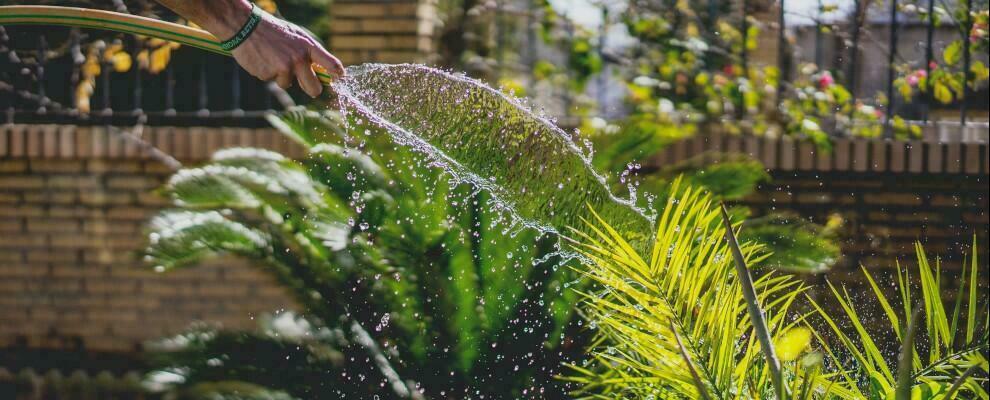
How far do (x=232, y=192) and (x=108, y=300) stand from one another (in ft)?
4.84

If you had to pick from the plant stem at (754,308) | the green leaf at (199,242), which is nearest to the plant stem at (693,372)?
the plant stem at (754,308)

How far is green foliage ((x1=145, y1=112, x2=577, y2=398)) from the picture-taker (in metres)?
3.76

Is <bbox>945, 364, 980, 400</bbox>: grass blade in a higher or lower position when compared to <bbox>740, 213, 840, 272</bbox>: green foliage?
higher

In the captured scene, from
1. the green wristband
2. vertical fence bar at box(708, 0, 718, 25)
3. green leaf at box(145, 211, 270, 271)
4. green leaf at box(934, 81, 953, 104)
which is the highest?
the green wristband

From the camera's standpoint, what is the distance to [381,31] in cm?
540

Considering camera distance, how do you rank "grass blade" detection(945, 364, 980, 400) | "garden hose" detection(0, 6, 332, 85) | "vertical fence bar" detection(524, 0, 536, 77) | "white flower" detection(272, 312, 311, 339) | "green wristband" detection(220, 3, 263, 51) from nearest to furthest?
"grass blade" detection(945, 364, 980, 400) < "green wristband" detection(220, 3, 263, 51) < "garden hose" detection(0, 6, 332, 85) < "white flower" detection(272, 312, 311, 339) < "vertical fence bar" detection(524, 0, 536, 77)

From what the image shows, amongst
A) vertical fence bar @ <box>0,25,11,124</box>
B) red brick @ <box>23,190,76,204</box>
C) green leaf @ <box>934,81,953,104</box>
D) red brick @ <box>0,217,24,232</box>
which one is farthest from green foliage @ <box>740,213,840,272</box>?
vertical fence bar @ <box>0,25,11,124</box>

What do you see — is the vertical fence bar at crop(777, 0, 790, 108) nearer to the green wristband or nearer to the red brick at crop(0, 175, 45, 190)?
the green wristband

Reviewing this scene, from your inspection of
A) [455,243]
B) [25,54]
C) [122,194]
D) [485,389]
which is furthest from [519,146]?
[25,54]

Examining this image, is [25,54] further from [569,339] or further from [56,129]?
[569,339]

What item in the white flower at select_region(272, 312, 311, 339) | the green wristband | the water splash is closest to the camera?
the green wristband

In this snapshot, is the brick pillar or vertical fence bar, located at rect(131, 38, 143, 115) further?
the brick pillar

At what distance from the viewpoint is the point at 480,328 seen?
378 cm

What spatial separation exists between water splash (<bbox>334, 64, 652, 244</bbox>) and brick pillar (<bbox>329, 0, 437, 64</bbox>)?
211 cm
